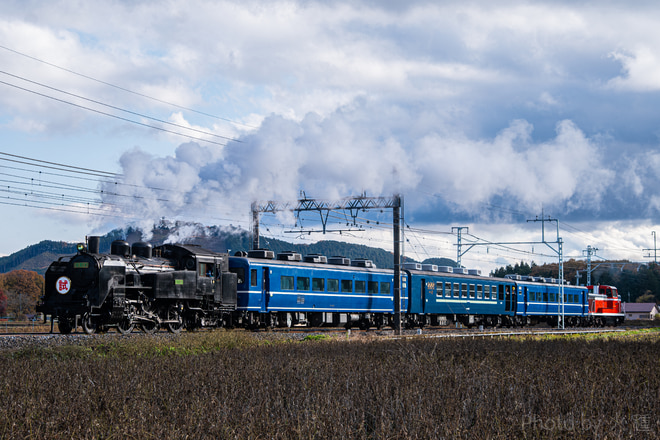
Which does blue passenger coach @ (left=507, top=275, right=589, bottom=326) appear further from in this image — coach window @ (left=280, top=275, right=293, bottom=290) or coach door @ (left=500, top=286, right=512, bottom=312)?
coach window @ (left=280, top=275, right=293, bottom=290)

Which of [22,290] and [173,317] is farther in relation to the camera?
[22,290]

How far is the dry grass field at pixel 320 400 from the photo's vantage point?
700 centimetres

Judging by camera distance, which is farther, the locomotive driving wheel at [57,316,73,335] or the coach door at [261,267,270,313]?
the coach door at [261,267,270,313]

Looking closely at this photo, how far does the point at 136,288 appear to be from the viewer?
2673cm

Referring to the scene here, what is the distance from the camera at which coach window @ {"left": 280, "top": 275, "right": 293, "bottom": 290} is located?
3312cm

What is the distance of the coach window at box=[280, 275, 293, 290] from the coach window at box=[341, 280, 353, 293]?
4455 mm

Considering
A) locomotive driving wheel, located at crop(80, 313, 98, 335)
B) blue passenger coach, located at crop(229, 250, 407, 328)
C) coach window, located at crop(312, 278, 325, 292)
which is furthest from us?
coach window, located at crop(312, 278, 325, 292)

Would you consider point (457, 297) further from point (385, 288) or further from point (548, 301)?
point (548, 301)

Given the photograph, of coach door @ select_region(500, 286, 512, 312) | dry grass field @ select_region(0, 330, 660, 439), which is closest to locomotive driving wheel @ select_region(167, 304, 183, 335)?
dry grass field @ select_region(0, 330, 660, 439)

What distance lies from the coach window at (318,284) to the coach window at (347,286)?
1810 millimetres

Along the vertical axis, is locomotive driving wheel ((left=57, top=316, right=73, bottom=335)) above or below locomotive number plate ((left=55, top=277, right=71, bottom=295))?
below

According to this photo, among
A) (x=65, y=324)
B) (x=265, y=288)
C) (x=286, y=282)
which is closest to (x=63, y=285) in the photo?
Result: (x=65, y=324)

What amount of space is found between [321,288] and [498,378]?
24.9 m

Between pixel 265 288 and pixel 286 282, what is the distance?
142 centimetres
